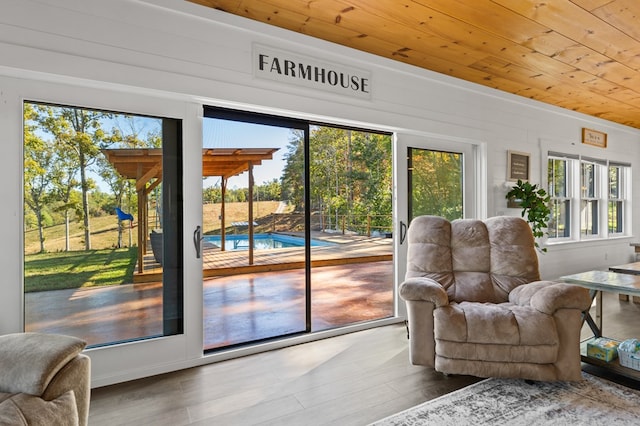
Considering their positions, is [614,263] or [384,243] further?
[384,243]

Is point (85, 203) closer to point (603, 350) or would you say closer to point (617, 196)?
point (603, 350)

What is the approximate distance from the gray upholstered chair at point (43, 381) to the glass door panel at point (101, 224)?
94 cm

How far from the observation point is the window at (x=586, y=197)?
5410 millimetres

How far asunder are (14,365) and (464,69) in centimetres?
416

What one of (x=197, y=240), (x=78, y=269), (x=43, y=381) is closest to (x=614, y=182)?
(x=197, y=240)

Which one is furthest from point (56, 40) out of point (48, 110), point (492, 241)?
point (492, 241)

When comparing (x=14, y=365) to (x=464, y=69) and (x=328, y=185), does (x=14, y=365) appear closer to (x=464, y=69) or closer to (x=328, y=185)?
(x=464, y=69)

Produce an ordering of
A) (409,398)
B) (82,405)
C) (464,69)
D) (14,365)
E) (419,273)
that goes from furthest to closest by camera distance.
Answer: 1. (464,69)
2. (419,273)
3. (409,398)
4. (82,405)
5. (14,365)

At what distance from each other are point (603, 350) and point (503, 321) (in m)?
0.87

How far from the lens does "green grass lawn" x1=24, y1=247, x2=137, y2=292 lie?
7.43ft

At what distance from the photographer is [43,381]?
132 cm

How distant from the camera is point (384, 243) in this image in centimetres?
876

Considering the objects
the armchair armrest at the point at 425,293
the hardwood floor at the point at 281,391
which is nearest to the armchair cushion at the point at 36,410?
the hardwood floor at the point at 281,391

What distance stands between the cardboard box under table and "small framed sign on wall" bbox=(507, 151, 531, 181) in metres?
2.50
